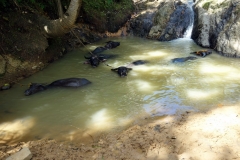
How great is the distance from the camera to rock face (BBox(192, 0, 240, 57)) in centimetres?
878

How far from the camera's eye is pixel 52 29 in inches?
319

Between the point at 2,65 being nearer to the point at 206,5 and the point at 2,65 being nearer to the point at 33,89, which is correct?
the point at 33,89

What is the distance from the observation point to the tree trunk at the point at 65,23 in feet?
21.2

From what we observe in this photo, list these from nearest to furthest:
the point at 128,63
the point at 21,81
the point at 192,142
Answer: the point at 192,142, the point at 21,81, the point at 128,63

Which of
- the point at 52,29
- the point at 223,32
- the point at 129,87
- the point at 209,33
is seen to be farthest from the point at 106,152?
the point at 209,33

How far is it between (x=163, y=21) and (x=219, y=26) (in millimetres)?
4051

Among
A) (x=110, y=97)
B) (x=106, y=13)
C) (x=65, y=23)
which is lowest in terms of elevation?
(x=110, y=97)

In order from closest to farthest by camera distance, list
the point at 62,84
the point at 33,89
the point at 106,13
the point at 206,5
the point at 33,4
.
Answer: the point at 33,89
the point at 62,84
the point at 33,4
the point at 206,5
the point at 106,13

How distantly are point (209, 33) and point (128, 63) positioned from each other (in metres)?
5.06

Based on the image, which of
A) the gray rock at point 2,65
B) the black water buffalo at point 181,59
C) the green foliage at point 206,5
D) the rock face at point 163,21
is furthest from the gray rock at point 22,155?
the green foliage at point 206,5

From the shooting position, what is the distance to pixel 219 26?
9.85 metres

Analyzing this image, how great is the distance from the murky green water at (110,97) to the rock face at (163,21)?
442cm

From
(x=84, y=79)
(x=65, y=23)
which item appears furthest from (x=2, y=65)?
(x=84, y=79)

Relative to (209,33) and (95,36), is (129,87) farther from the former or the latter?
(95,36)
